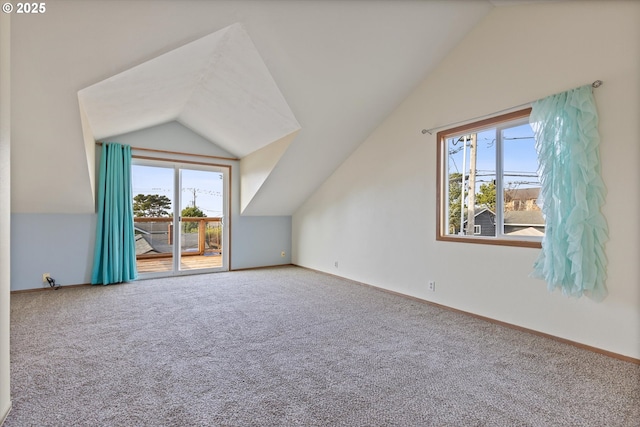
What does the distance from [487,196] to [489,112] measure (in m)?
0.85

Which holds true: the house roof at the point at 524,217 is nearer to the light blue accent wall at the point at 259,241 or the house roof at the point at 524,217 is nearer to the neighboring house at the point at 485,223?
the neighboring house at the point at 485,223

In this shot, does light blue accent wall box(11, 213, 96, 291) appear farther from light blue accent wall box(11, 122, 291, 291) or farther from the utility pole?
the utility pole

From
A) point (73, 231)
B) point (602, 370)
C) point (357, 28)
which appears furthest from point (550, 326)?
point (73, 231)

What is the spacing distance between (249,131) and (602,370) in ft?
14.7

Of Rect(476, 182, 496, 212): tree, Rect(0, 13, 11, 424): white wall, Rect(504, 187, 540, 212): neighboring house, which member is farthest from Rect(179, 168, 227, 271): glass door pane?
Rect(504, 187, 540, 212): neighboring house

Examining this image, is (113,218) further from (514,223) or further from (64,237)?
(514,223)

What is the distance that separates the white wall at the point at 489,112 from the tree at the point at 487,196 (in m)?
0.46

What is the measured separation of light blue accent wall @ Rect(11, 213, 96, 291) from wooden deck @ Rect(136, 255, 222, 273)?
2.62ft

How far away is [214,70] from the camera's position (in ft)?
10.8

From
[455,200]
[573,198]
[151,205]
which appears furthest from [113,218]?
[573,198]

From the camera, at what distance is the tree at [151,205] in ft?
15.9

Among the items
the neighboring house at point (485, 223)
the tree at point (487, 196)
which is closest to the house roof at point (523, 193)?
the tree at point (487, 196)

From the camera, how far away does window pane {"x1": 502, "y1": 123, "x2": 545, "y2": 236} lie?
2.82 m

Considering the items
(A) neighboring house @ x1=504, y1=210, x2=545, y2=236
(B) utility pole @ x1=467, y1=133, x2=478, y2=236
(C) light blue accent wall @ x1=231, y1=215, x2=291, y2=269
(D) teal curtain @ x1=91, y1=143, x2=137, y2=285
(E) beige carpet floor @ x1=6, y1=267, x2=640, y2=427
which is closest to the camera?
(E) beige carpet floor @ x1=6, y1=267, x2=640, y2=427
